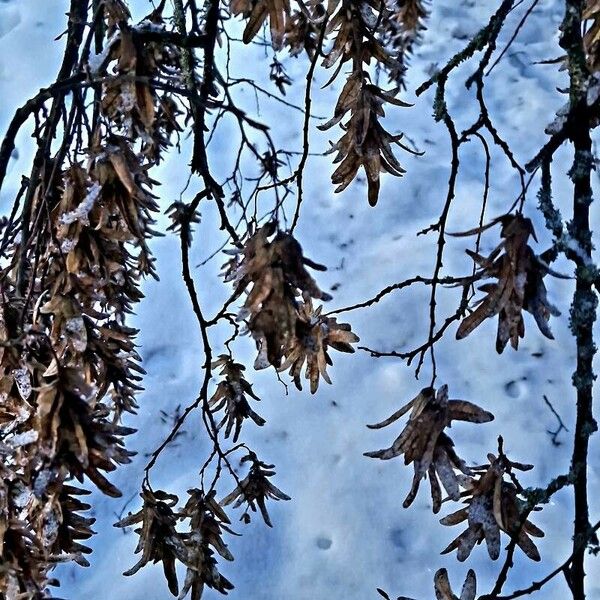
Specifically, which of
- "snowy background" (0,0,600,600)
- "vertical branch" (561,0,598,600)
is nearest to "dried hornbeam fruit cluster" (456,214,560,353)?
"vertical branch" (561,0,598,600)

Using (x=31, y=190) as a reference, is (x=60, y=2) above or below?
above

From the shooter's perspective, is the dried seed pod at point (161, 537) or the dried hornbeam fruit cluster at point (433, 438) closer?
the dried hornbeam fruit cluster at point (433, 438)

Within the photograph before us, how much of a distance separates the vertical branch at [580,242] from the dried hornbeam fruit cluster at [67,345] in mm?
462

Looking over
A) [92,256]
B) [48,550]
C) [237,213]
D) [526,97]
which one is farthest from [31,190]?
[526,97]

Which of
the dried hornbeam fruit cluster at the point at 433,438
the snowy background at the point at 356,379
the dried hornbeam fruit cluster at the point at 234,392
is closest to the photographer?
the dried hornbeam fruit cluster at the point at 433,438

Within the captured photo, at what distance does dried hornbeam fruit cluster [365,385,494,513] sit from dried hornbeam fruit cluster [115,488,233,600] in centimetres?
41

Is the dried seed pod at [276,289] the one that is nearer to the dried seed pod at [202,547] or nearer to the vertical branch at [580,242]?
the vertical branch at [580,242]

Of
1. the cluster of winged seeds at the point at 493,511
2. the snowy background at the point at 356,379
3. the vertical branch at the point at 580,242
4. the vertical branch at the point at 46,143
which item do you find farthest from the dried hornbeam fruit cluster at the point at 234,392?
the snowy background at the point at 356,379

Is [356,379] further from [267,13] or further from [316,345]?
[267,13]

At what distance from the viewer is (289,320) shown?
758 millimetres

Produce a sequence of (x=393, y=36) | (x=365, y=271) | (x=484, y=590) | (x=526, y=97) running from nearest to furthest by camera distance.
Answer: (x=484, y=590), (x=365, y=271), (x=393, y=36), (x=526, y=97)

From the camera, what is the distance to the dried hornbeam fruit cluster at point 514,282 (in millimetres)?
724

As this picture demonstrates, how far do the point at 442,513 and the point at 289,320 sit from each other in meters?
1.59

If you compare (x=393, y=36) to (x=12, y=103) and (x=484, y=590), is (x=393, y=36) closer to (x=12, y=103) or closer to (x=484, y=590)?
(x=12, y=103)
